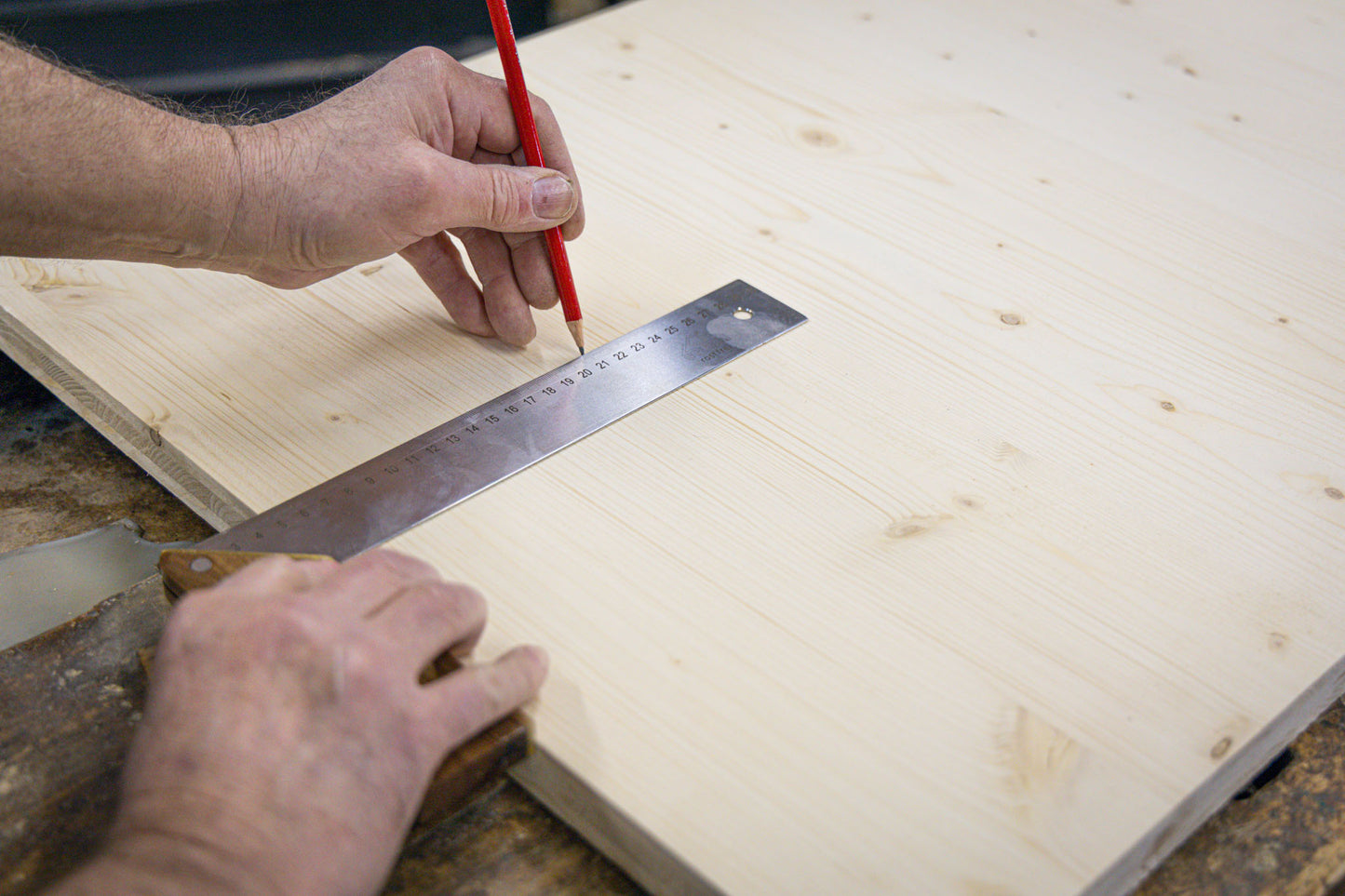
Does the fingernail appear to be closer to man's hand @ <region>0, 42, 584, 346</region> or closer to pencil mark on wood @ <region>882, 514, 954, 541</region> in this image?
man's hand @ <region>0, 42, 584, 346</region>

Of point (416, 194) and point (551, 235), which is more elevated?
point (416, 194)

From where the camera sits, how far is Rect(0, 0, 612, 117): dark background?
2752 millimetres

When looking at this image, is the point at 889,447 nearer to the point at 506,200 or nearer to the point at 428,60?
the point at 506,200

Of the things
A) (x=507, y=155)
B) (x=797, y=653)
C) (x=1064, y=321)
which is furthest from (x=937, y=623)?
(x=507, y=155)

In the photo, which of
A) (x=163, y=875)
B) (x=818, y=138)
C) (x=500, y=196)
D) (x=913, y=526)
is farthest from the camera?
(x=818, y=138)

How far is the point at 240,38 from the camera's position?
9.57 ft

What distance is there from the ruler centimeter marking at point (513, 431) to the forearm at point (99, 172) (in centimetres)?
32

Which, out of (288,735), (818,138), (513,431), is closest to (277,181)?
(513,431)

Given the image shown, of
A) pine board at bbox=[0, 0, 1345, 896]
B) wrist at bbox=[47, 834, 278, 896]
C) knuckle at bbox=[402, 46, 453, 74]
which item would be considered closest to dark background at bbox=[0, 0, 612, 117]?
pine board at bbox=[0, 0, 1345, 896]

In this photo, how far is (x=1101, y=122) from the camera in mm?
1685

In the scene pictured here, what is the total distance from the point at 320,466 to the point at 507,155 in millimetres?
487

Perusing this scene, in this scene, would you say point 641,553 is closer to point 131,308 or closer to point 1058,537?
point 1058,537

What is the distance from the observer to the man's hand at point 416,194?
44.4 inches

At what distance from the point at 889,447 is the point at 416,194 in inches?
22.6
